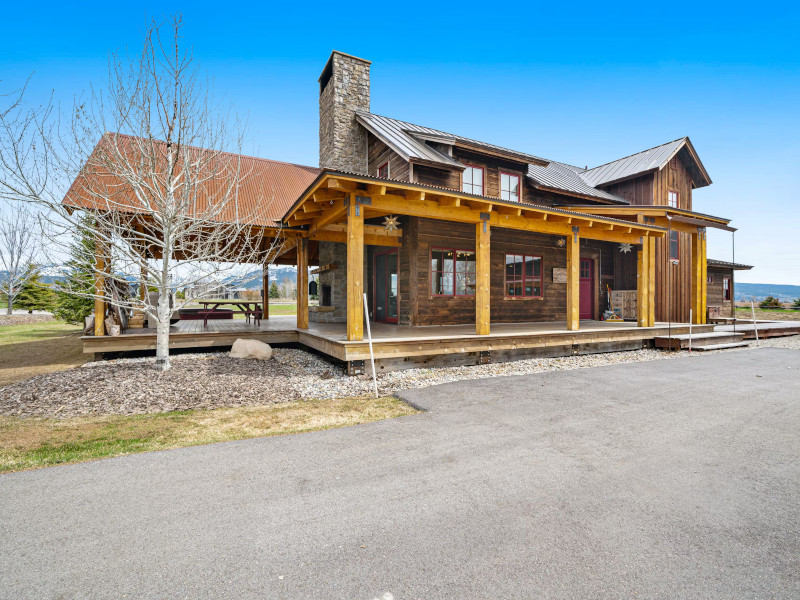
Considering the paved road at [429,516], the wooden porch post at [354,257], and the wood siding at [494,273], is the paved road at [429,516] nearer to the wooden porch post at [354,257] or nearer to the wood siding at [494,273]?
the wooden porch post at [354,257]

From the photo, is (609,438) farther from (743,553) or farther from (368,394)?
(368,394)

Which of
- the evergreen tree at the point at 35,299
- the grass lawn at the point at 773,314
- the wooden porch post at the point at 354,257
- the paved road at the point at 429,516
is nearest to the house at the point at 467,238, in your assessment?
the wooden porch post at the point at 354,257

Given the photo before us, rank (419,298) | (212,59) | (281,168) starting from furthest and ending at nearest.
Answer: (281,168), (419,298), (212,59)

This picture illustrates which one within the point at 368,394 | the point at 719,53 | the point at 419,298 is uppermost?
the point at 719,53

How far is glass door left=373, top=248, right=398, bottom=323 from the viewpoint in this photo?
11.5 meters

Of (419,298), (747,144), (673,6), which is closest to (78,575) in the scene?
(419,298)

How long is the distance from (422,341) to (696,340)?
8761 millimetres

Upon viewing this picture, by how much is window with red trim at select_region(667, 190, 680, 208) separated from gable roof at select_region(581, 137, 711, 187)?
1280mm

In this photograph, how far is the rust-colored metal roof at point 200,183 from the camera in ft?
22.0

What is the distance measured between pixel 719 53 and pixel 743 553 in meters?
29.4

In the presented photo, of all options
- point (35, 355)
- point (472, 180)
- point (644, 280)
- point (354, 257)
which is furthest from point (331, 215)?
point (35, 355)

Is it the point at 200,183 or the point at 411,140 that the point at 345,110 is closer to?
the point at 411,140

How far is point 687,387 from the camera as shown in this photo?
6.12 m

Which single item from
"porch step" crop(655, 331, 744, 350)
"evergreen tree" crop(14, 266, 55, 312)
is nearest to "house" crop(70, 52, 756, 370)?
"porch step" crop(655, 331, 744, 350)
